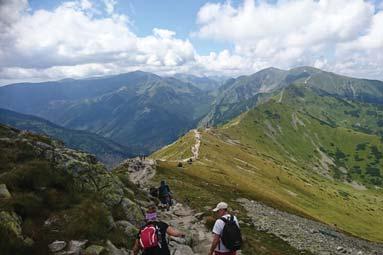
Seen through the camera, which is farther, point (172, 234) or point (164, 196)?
point (164, 196)

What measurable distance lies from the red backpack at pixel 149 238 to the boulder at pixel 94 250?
5.71m

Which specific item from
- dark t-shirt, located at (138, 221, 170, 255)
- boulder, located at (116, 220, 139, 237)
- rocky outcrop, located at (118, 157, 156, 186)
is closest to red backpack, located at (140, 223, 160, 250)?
dark t-shirt, located at (138, 221, 170, 255)

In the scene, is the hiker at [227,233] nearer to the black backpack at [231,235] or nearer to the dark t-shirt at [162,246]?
the black backpack at [231,235]

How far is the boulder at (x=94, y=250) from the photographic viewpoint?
18.9 meters

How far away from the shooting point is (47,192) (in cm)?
2375

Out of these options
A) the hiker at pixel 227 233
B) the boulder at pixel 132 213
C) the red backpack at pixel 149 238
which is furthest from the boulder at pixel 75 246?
the boulder at pixel 132 213

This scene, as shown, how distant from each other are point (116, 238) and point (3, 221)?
6.70m

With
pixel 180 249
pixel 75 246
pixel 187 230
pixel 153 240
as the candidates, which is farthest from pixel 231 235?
pixel 187 230

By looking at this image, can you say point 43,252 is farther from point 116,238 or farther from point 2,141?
point 2,141

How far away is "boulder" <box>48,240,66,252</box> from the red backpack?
657 centimetres

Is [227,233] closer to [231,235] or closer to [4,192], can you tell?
[231,235]

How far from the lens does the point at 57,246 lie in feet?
61.9

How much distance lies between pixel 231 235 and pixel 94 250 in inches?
332

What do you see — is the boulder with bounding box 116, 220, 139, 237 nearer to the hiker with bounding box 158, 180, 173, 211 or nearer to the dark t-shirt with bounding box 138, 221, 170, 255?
the dark t-shirt with bounding box 138, 221, 170, 255
